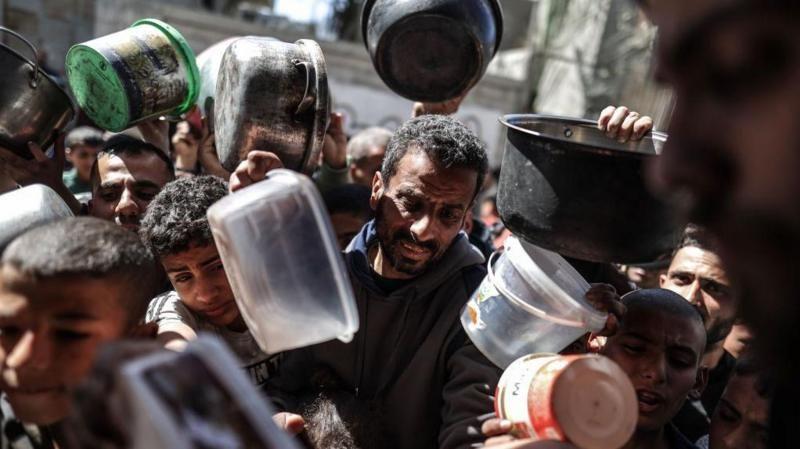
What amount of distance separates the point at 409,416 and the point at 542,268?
657 mm

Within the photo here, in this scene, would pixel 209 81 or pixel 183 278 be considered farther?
pixel 209 81

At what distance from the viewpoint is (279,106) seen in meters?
2.38

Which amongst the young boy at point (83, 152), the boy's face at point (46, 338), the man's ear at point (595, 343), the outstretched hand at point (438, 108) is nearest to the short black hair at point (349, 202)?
the outstretched hand at point (438, 108)

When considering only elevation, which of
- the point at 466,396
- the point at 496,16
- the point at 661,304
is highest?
the point at 496,16

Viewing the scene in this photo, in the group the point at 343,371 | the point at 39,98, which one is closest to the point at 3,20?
the point at 39,98

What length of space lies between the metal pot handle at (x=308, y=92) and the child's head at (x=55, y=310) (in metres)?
0.85

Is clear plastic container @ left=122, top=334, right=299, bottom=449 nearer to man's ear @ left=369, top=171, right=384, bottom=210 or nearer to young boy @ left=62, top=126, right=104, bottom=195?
man's ear @ left=369, top=171, right=384, bottom=210

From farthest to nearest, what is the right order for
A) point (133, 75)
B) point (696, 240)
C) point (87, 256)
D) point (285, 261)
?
point (696, 240) → point (133, 75) → point (285, 261) → point (87, 256)

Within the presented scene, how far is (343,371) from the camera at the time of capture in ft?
8.01

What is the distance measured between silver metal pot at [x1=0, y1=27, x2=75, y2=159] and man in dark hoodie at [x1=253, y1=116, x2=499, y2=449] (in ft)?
4.90

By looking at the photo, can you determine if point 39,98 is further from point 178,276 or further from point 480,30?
point 480,30

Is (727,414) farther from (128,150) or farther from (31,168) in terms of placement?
(31,168)

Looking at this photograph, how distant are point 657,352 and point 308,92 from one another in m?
1.46

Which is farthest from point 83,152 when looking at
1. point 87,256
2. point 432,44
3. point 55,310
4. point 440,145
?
point 55,310
